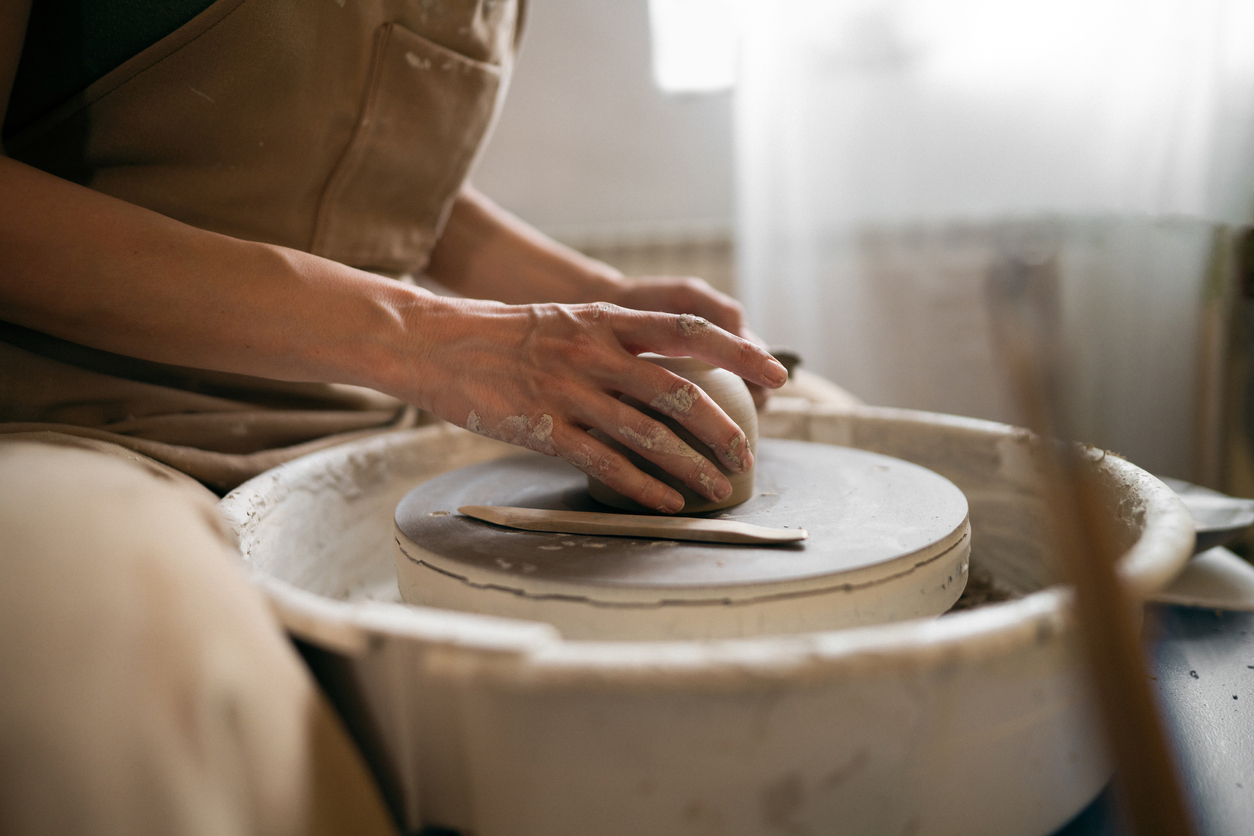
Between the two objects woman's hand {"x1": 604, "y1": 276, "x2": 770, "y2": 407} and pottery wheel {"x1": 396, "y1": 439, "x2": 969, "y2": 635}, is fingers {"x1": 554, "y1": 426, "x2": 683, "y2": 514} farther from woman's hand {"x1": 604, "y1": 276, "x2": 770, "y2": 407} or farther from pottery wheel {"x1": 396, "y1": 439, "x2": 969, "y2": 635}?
woman's hand {"x1": 604, "y1": 276, "x2": 770, "y2": 407}

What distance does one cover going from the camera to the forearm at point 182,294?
0.63 m

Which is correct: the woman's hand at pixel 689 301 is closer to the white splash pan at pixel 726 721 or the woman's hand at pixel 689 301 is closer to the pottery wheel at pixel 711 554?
the pottery wheel at pixel 711 554

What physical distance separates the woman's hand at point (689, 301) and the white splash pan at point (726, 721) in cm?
56

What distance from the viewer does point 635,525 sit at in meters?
0.65

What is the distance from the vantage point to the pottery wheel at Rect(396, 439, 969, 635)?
22.1 inches

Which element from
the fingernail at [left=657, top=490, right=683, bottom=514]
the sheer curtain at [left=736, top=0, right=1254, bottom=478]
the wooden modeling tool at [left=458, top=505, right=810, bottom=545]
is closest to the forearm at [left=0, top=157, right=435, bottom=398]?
the wooden modeling tool at [left=458, top=505, right=810, bottom=545]

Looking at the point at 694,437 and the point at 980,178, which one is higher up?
the point at 980,178

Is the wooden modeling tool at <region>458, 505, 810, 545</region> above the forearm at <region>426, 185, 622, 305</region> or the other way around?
the other way around

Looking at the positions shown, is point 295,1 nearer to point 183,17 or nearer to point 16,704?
point 183,17

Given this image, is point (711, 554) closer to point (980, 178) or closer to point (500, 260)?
point (500, 260)

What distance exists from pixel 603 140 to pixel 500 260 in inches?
44.1

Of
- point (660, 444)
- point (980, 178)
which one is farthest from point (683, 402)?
point (980, 178)

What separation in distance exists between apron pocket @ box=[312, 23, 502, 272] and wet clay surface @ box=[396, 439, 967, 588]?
323mm

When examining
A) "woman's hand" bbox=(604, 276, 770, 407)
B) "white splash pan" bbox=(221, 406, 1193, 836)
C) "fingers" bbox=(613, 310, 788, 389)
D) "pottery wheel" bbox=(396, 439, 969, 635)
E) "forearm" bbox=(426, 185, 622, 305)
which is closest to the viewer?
"white splash pan" bbox=(221, 406, 1193, 836)
